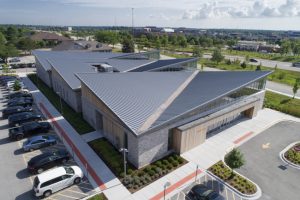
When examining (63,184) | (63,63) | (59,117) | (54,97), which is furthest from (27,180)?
(63,63)

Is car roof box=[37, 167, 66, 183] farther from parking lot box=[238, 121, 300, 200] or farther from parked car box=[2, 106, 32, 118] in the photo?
parked car box=[2, 106, 32, 118]

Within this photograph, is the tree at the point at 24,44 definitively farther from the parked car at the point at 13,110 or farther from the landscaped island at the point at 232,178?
the landscaped island at the point at 232,178

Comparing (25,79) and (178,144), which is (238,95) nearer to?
(178,144)

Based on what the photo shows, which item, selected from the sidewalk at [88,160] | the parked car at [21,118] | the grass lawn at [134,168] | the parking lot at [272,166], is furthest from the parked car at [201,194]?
the parked car at [21,118]

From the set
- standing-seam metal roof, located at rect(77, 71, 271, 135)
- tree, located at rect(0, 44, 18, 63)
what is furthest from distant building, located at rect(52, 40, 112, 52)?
standing-seam metal roof, located at rect(77, 71, 271, 135)

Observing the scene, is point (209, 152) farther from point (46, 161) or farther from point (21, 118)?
point (21, 118)

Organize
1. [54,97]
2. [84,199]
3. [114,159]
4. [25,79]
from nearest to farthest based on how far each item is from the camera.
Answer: [84,199] → [114,159] → [54,97] → [25,79]

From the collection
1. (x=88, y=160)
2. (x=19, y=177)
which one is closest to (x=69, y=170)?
(x=88, y=160)
